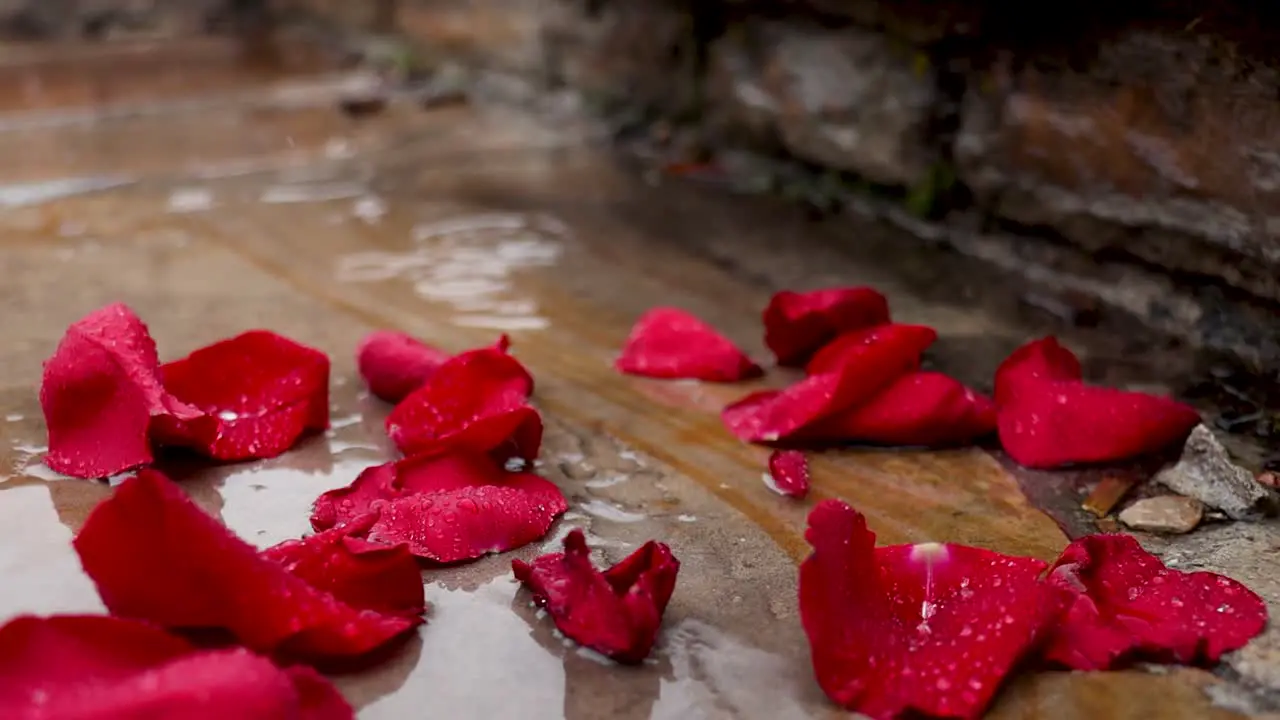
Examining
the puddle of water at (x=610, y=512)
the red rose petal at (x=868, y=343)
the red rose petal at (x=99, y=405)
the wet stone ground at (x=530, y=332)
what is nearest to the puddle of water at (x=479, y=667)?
the wet stone ground at (x=530, y=332)

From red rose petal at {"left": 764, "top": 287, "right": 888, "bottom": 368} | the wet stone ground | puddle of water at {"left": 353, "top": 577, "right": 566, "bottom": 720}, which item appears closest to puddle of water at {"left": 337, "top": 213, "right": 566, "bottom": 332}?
the wet stone ground

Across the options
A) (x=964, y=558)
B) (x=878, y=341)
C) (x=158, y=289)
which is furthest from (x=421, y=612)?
(x=158, y=289)

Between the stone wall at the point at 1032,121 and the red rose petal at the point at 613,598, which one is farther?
the stone wall at the point at 1032,121

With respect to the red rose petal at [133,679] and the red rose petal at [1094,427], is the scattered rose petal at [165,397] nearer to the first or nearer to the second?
the red rose petal at [133,679]

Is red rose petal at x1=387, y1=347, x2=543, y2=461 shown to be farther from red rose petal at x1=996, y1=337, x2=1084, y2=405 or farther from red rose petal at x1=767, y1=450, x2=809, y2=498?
red rose petal at x1=996, y1=337, x2=1084, y2=405

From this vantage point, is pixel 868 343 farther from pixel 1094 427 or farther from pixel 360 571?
pixel 360 571

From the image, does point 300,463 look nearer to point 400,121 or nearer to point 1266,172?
point 1266,172

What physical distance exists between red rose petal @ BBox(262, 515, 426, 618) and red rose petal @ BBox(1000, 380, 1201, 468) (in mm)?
657

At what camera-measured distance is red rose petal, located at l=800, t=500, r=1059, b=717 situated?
2.69 ft

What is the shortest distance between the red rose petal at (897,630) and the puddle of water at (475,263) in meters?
0.82

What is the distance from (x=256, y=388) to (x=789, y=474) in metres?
0.56

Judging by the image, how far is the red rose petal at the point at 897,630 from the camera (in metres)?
0.82

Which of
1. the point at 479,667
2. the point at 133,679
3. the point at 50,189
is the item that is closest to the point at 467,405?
the point at 479,667

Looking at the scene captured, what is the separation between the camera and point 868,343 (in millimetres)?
1250
